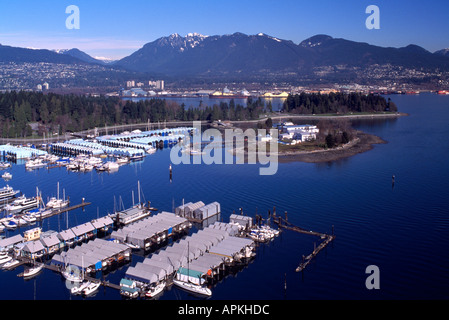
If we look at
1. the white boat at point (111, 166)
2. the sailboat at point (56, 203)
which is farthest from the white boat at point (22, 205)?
the white boat at point (111, 166)

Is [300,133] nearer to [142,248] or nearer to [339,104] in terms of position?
[142,248]

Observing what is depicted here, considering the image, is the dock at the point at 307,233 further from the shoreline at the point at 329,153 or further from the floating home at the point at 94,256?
the shoreline at the point at 329,153

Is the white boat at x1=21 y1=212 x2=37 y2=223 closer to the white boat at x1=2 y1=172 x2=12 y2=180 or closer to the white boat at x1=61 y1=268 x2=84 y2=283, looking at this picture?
the white boat at x1=61 y1=268 x2=84 y2=283

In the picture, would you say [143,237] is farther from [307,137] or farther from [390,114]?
[390,114]

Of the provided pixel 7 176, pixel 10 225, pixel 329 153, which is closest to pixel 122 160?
pixel 7 176

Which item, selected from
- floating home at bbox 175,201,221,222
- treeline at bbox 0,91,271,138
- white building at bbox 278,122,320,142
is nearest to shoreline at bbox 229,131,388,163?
white building at bbox 278,122,320,142
